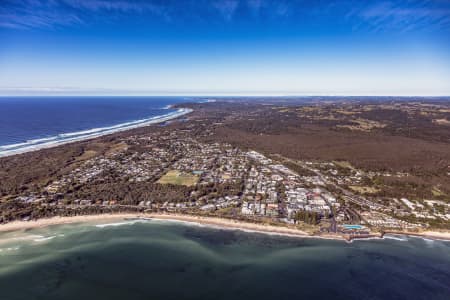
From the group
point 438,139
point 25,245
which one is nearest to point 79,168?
point 25,245

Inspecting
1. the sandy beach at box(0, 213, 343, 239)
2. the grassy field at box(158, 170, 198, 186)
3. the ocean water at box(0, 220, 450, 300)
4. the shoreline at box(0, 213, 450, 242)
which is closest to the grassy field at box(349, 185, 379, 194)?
the shoreline at box(0, 213, 450, 242)

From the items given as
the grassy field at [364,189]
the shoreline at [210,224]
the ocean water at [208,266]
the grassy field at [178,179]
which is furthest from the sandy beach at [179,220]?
the grassy field at [364,189]

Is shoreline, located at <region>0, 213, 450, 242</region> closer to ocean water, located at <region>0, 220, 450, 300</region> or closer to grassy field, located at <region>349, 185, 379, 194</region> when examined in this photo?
ocean water, located at <region>0, 220, 450, 300</region>

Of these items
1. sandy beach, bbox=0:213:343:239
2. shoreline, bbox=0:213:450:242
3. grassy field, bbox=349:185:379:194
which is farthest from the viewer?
grassy field, bbox=349:185:379:194

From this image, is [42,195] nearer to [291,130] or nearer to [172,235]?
[172,235]

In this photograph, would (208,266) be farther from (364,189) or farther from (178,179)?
(364,189)

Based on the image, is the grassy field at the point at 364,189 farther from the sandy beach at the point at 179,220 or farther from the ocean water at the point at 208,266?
the sandy beach at the point at 179,220

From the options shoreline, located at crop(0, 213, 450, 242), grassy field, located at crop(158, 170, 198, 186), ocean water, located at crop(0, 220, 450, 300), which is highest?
grassy field, located at crop(158, 170, 198, 186)
